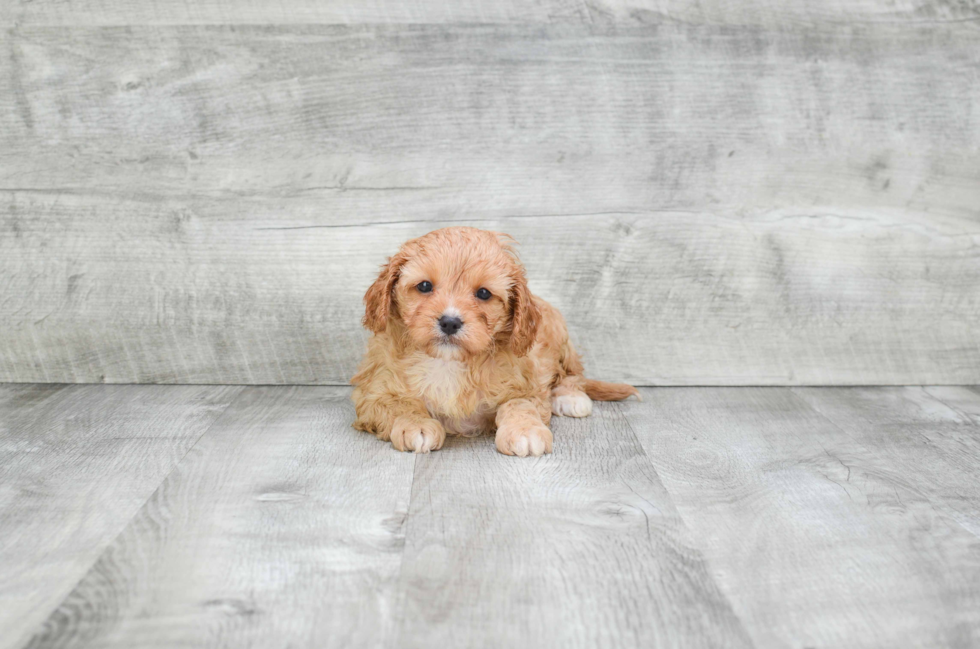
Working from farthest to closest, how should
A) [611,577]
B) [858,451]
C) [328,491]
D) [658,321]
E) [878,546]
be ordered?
[658,321] → [858,451] → [328,491] → [878,546] → [611,577]

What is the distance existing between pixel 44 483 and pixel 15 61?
77.2 inches

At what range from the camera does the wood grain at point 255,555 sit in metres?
1.43

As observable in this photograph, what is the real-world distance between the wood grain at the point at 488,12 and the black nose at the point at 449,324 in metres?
1.53

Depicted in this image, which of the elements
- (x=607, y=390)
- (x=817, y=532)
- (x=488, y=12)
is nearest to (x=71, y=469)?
(x=607, y=390)

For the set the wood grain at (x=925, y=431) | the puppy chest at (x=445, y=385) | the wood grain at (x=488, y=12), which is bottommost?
the wood grain at (x=925, y=431)

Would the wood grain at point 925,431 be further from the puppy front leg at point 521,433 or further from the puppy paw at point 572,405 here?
the puppy front leg at point 521,433

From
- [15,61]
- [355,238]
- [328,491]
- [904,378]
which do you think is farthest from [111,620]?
[904,378]

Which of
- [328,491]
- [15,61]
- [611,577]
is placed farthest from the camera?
[15,61]

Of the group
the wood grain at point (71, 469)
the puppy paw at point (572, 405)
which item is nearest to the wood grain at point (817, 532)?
the puppy paw at point (572, 405)

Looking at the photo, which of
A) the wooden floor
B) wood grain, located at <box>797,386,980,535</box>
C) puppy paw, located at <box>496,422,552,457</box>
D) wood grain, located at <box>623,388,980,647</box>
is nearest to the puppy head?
puppy paw, located at <box>496,422,552,457</box>

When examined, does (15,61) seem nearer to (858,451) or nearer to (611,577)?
(611,577)

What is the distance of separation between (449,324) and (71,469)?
44.4 inches

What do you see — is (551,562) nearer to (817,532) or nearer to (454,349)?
(817,532)

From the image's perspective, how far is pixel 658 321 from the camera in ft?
11.3
